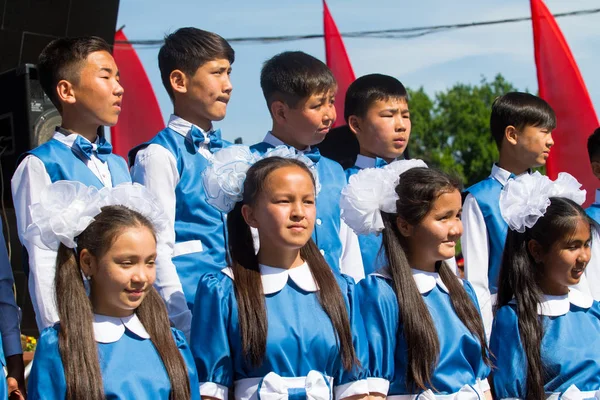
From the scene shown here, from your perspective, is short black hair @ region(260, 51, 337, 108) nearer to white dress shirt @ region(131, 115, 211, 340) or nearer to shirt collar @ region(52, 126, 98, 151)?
white dress shirt @ region(131, 115, 211, 340)

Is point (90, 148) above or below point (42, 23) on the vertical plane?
below

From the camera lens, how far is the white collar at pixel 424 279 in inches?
124

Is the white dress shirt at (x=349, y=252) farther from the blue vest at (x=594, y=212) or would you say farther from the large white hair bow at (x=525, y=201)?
the blue vest at (x=594, y=212)

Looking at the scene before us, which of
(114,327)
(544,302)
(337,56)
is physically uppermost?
(337,56)

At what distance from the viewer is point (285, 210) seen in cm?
294

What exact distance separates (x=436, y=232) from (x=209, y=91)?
1056mm

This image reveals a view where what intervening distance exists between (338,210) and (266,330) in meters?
1.00

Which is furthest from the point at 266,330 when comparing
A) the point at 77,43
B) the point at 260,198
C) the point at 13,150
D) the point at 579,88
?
the point at 579,88

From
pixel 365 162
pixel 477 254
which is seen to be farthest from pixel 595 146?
pixel 365 162

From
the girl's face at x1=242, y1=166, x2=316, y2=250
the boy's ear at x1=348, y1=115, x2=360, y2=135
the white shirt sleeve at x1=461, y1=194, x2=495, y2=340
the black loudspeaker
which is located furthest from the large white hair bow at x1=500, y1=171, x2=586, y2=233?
the black loudspeaker

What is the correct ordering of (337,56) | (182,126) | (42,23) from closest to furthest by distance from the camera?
(182,126) < (42,23) < (337,56)

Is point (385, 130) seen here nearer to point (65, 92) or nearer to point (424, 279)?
point (424, 279)

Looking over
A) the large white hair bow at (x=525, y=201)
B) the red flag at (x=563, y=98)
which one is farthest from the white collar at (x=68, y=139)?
the red flag at (x=563, y=98)

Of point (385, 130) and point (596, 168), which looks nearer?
point (385, 130)
